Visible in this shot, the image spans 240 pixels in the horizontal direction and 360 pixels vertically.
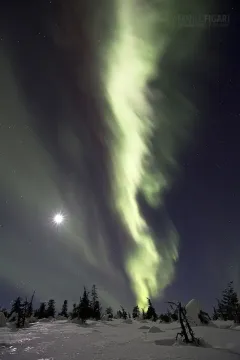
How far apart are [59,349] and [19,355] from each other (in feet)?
10.2

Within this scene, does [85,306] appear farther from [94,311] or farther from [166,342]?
[166,342]

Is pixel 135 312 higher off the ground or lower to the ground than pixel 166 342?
higher

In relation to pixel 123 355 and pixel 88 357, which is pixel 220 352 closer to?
pixel 123 355

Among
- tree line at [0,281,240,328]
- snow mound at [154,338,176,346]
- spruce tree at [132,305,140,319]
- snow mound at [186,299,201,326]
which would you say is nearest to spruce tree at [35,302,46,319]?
tree line at [0,281,240,328]

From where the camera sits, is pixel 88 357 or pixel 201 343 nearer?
pixel 88 357

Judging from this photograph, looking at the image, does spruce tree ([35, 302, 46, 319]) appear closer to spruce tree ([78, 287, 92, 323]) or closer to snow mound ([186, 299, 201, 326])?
spruce tree ([78, 287, 92, 323])

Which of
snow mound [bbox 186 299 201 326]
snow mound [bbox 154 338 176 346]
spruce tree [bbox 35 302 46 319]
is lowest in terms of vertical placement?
snow mound [bbox 154 338 176 346]

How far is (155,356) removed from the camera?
14.3 meters

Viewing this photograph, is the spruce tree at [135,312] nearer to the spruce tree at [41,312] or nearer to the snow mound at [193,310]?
the spruce tree at [41,312]

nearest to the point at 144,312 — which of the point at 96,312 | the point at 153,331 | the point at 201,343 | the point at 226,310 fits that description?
the point at 96,312

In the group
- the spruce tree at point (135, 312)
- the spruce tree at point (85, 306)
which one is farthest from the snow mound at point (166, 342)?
the spruce tree at point (135, 312)

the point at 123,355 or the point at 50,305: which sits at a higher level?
the point at 50,305

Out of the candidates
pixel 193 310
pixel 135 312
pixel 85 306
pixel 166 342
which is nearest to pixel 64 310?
pixel 135 312

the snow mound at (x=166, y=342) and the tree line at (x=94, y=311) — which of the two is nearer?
the snow mound at (x=166, y=342)
